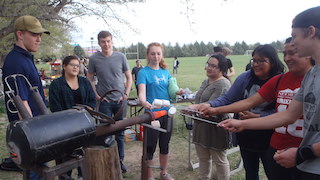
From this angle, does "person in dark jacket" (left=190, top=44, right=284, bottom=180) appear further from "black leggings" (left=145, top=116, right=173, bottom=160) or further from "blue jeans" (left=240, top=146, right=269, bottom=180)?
"black leggings" (left=145, top=116, right=173, bottom=160)

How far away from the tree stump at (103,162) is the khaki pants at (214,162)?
44.9 inches

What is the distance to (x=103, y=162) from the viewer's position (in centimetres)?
278

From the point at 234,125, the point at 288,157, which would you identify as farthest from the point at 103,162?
the point at 288,157

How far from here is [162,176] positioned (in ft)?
12.1

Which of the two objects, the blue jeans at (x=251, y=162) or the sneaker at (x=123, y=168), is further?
the sneaker at (x=123, y=168)

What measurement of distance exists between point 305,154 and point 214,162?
6.23 feet

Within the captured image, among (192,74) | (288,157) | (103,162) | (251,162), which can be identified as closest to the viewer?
(288,157)

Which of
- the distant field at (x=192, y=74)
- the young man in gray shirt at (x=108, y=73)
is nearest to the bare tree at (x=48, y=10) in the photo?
the young man in gray shirt at (x=108, y=73)

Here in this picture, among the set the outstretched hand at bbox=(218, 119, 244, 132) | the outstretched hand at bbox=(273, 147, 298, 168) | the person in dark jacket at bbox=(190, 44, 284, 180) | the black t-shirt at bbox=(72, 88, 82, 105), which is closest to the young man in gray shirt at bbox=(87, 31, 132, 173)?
the black t-shirt at bbox=(72, 88, 82, 105)

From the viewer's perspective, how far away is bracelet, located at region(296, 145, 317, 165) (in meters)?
1.43

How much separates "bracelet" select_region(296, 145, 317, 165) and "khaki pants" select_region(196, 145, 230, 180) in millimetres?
1685

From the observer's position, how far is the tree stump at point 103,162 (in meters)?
2.75

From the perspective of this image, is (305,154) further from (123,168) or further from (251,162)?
(123,168)

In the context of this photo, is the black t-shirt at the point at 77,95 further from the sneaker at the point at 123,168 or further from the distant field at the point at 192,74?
the sneaker at the point at 123,168
